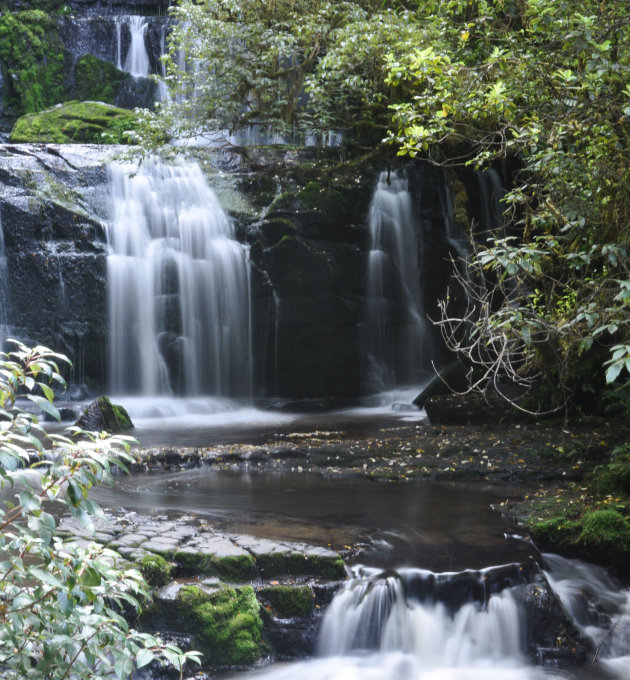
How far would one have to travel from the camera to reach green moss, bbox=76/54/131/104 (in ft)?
68.8

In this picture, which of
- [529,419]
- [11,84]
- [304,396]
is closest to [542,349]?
[529,419]

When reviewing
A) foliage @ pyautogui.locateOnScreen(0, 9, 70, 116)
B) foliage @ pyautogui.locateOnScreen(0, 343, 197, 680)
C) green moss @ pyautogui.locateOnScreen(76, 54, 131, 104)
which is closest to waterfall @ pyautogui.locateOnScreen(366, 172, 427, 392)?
green moss @ pyautogui.locateOnScreen(76, 54, 131, 104)

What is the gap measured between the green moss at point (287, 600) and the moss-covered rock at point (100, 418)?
5208mm

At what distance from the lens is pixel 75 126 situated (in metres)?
17.3

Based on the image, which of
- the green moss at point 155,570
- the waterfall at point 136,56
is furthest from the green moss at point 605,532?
the waterfall at point 136,56

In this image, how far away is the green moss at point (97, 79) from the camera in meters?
21.0

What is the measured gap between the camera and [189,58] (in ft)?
48.1

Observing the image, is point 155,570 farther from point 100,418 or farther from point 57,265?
point 57,265

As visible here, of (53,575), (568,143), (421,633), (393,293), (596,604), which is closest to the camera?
(53,575)

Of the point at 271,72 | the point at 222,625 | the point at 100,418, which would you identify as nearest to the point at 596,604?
the point at 222,625

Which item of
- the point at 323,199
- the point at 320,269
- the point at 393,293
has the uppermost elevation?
the point at 323,199

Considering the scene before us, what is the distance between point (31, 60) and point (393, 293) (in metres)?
13.3

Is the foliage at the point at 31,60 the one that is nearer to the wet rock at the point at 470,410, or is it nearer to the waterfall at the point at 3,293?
the waterfall at the point at 3,293

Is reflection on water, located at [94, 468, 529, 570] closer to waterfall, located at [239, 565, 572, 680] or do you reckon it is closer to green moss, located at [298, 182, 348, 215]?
waterfall, located at [239, 565, 572, 680]
